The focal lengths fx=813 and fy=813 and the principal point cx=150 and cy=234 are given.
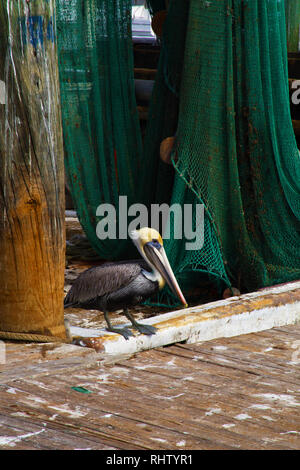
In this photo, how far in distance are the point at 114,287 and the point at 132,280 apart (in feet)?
0.39

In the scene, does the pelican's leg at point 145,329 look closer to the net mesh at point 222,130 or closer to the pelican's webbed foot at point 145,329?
the pelican's webbed foot at point 145,329

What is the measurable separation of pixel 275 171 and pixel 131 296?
2062 millimetres

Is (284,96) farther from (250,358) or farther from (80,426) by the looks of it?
(80,426)

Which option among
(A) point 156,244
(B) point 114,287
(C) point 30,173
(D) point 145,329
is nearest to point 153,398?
(D) point 145,329

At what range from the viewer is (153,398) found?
13.3 ft

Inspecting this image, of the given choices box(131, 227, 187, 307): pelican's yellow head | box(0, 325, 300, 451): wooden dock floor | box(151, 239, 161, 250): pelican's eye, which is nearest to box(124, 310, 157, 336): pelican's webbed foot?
box(0, 325, 300, 451): wooden dock floor

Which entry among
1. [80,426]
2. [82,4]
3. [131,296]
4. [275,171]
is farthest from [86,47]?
[80,426]

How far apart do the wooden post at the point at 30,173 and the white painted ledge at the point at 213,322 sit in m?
0.31

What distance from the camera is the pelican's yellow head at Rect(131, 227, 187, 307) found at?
4.98 metres

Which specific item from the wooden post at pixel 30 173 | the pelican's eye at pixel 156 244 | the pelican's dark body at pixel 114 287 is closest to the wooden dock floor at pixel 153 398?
the wooden post at pixel 30 173

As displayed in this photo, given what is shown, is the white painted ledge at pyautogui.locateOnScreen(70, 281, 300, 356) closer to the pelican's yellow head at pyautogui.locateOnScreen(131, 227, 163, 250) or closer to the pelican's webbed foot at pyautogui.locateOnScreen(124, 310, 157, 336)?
the pelican's webbed foot at pyautogui.locateOnScreen(124, 310, 157, 336)

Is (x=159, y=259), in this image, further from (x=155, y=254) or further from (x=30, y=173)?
(x=30, y=173)

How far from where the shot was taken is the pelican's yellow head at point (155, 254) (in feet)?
16.3

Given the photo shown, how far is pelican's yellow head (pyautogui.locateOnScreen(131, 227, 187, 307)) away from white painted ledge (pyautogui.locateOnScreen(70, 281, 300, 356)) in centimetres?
24
